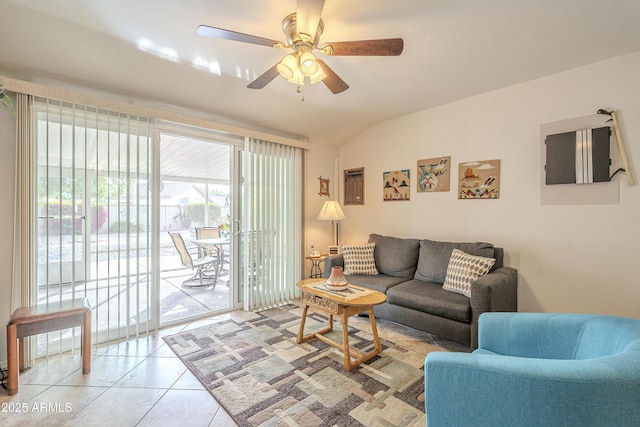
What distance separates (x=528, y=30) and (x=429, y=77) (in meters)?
0.83

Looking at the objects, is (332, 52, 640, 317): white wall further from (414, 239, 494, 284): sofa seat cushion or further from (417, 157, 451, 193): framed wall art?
(414, 239, 494, 284): sofa seat cushion

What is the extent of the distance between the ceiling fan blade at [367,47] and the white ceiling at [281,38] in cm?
31

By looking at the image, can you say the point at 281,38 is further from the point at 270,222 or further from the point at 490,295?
the point at 490,295

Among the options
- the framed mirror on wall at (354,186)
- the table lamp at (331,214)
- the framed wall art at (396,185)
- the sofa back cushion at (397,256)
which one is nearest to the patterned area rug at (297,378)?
the sofa back cushion at (397,256)

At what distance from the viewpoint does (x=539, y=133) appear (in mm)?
2686

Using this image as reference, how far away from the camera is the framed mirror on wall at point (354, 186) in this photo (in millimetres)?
4281

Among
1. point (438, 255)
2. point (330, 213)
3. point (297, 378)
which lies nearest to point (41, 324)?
point (297, 378)

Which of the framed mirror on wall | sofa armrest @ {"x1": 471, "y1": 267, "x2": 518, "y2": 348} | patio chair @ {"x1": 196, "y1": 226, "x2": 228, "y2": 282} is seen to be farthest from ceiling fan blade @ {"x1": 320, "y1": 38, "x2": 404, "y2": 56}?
patio chair @ {"x1": 196, "y1": 226, "x2": 228, "y2": 282}

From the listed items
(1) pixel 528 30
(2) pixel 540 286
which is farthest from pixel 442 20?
(2) pixel 540 286

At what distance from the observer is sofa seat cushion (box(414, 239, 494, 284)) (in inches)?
111

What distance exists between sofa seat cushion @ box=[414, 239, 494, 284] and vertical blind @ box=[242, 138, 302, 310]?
5.52 feet

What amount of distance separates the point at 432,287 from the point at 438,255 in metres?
0.40

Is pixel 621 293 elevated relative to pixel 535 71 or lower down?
lower down

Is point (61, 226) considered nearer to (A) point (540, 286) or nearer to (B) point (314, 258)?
(B) point (314, 258)
